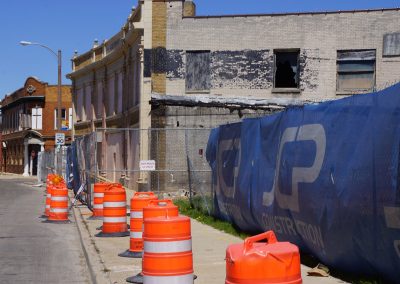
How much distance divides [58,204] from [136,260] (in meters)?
7.39

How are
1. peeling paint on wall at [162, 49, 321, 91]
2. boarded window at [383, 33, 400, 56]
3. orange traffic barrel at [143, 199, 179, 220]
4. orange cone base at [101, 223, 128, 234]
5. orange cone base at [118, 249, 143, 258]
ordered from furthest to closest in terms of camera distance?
1. peeling paint on wall at [162, 49, 321, 91]
2. boarded window at [383, 33, 400, 56]
3. orange cone base at [101, 223, 128, 234]
4. orange cone base at [118, 249, 143, 258]
5. orange traffic barrel at [143, 199, 179, 220]

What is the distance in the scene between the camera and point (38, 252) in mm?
12117

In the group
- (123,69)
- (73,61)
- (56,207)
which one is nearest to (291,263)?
(56,207)

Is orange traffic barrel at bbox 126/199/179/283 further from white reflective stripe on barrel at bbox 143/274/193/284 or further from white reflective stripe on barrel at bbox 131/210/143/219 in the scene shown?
white reflective stripe on barrel at bbox 131/210/143/219

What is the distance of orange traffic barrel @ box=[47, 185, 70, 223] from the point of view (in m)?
16.8

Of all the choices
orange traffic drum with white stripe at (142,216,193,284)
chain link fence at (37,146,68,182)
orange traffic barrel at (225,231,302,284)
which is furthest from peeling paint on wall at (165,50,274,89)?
orange traffic barrel at (225,231,302,284)

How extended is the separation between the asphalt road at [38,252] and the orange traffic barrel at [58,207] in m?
0.34

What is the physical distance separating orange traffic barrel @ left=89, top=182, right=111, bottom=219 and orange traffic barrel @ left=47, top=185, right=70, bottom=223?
2.45 feet

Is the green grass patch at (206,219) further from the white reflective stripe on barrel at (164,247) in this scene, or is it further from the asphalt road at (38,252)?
the white reflective stripe on barrel at (164,247)

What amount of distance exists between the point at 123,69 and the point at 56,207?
58.9 feet

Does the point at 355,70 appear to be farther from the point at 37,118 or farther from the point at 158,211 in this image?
the point at 37,118

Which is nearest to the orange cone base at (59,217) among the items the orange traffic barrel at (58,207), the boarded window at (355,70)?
the orange traffic barrel at (58,207)

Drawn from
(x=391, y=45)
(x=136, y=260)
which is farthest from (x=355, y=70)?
(x=136, y=260)

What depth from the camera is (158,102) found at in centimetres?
2700
